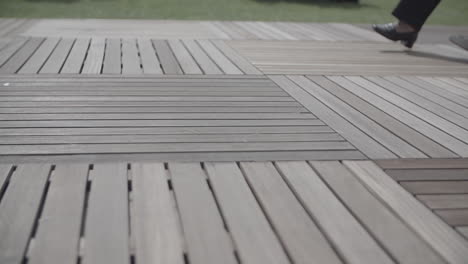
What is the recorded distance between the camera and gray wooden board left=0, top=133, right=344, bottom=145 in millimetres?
1460

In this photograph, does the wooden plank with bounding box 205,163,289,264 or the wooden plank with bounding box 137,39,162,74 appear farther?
the wooden plank with bounding box 137,39,162,74

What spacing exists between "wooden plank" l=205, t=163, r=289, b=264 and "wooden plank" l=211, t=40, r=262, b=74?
47.2 inches

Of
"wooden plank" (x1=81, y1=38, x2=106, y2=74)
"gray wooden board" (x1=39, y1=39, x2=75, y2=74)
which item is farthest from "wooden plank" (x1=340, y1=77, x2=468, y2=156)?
"gray wooden board" (x1=39, y1=39, x2=75, y2=74)

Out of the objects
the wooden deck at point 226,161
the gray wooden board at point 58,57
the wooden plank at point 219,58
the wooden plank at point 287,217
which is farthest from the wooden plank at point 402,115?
the gray wooden board at point 58,57

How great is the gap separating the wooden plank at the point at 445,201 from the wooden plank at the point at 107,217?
716 millimetres

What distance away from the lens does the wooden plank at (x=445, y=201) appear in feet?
3.99

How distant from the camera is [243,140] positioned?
1.54m

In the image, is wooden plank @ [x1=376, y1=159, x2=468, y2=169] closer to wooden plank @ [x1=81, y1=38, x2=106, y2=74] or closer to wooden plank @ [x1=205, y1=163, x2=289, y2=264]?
wooden plank @ [x1=205, y1=163, x2=289, y2=264]

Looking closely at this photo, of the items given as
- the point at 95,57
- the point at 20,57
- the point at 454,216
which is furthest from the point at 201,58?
the point at 454,216

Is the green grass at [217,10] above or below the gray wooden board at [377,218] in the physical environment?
above

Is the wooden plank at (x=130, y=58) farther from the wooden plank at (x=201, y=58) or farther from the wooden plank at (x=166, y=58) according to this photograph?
the wooden plank at (x=201, y=58)

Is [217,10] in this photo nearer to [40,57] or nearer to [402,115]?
[40,57]

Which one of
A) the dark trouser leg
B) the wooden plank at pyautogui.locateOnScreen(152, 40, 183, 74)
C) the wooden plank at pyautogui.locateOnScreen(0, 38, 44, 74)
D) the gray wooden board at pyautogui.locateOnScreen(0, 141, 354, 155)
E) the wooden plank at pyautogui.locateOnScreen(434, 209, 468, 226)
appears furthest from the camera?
the dark trouser leg

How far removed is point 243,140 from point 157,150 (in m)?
0.27
